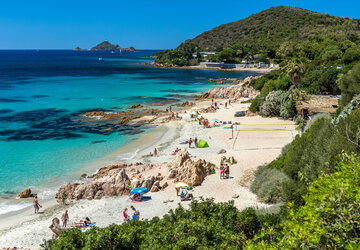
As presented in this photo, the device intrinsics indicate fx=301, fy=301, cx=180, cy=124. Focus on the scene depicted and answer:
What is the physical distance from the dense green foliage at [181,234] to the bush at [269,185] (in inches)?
166

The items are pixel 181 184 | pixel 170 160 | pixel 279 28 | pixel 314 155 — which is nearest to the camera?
pixel 314 155

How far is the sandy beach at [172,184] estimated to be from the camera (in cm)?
1455

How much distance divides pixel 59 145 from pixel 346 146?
24322mm

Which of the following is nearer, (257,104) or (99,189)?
(99,189)

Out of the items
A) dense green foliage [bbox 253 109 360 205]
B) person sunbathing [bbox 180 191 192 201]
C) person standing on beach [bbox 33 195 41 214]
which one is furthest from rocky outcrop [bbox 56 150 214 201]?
dense green foliage [bbox 253 109 360 205]

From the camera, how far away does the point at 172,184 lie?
18078 millimetres

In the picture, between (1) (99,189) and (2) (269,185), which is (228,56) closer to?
(1) (99,189)

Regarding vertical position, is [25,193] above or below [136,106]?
below

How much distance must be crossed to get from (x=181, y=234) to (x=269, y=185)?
307 inches

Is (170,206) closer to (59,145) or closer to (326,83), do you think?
(59,145)

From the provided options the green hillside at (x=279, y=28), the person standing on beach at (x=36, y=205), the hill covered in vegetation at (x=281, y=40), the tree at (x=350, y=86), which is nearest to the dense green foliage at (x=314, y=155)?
the tree at (x=350, y=86)

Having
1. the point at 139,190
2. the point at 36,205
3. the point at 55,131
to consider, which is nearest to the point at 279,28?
the point at 55,131

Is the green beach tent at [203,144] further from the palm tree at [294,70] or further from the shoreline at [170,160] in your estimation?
the palm tree at [294,70]

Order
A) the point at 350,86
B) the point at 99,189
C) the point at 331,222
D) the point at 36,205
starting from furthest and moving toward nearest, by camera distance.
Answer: the point at 350,86 < the point at 99,189 < the point at 36,205 < the point at 331,222
